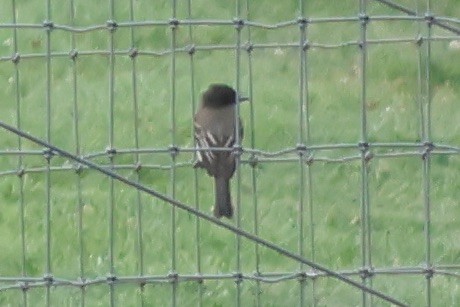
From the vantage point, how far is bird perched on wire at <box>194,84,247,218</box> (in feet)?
13.0

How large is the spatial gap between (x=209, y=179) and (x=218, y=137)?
3.07 feet

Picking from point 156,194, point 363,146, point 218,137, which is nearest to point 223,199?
point 218,137

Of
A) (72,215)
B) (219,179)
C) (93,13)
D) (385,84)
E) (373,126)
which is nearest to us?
(219,179)

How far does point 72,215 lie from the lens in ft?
15.3

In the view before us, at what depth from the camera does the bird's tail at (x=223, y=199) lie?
13.3 ft

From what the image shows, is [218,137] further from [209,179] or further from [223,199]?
[209,179]

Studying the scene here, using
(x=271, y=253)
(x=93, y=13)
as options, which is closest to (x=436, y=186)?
(x=271, y=253)

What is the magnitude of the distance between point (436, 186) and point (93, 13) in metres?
2.00

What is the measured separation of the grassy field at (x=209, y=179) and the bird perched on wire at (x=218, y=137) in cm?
9

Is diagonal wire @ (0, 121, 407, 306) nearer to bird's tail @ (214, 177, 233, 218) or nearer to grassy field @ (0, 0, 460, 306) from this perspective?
grassy field @ (0, 0, 460, 306)

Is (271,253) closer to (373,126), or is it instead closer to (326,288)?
(326,288)

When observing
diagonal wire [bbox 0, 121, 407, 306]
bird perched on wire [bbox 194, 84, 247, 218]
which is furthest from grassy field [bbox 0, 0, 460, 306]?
diagonal wire [bbox 0, 121, 407, 306]

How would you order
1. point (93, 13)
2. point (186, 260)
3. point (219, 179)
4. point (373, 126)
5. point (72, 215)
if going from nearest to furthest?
point (219, 179), point (186, 260), point (72, 215), point (373, 126), point (93, 13)

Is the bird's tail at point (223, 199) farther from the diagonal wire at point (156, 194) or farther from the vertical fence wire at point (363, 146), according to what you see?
the diagonal wire at point (156, 194)
